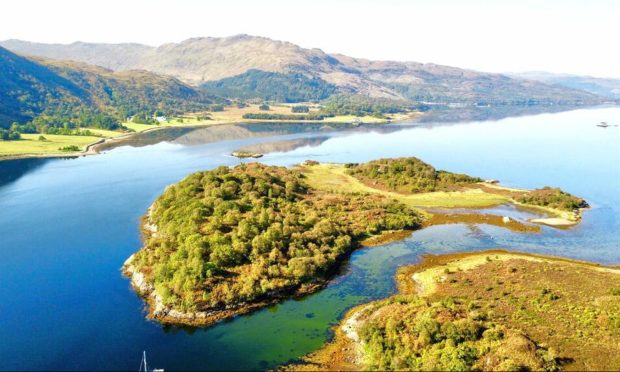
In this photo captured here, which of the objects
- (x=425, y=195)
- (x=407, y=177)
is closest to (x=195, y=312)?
(x=425, y=195)

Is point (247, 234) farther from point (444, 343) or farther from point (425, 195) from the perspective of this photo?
point (425, 195)

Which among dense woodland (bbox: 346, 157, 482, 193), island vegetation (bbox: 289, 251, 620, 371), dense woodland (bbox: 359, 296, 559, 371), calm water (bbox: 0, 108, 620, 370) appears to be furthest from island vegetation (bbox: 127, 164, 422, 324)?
dense woodland (bbox: 346, 157, 482, 193)

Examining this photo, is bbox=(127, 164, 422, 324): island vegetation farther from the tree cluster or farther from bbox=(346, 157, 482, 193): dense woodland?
the tree cluster

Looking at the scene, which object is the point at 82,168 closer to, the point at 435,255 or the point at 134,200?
the point at 134,200

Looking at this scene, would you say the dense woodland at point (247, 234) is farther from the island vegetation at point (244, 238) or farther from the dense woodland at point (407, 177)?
the dense woodland at point (407, 177)

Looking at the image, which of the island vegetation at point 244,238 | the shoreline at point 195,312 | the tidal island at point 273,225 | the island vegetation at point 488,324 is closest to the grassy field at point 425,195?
the tidal island at point 273,225
